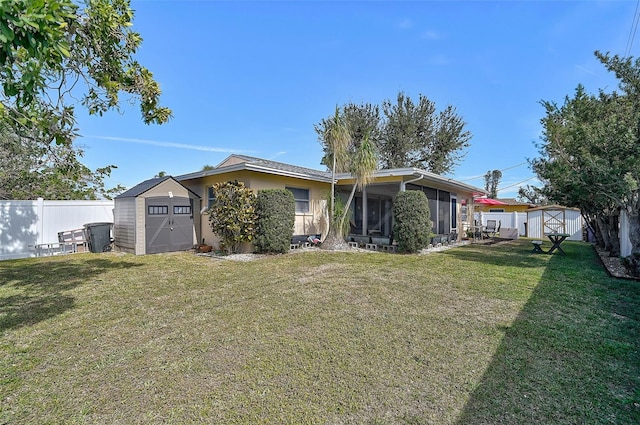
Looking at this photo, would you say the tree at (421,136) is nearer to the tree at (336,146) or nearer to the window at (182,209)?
the tree at (336,146)

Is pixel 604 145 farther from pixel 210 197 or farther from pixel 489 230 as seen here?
pixel 210 197

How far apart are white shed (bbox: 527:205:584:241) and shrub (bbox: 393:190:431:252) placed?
13.0m

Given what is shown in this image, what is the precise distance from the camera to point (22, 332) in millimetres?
3660

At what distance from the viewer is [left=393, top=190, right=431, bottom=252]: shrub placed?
988 cm

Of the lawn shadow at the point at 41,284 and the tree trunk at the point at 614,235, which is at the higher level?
the tree trunk at the point at 614,235

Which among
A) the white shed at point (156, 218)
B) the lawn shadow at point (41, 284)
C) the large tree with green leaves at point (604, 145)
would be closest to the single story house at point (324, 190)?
the white shed at point (156, 218)

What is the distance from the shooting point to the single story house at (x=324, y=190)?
10359 millimetres

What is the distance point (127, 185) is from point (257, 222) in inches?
636

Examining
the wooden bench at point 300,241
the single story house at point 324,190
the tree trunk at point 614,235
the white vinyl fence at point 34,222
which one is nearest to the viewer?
the white vinyl fence at point 34,222

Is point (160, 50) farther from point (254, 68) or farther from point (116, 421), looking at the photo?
point (116, 421)

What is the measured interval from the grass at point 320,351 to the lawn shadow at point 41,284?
47 mm

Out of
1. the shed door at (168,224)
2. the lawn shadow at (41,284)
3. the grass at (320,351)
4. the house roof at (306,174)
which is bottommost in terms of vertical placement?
the grass at (320,351)

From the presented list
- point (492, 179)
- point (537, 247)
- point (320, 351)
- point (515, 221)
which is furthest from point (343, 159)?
point (492, 179)

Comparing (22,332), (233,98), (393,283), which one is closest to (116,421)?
(22,332)
